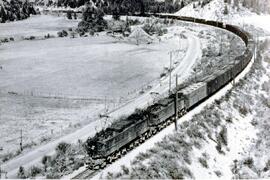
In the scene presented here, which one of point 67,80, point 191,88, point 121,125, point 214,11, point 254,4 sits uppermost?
point 254,4

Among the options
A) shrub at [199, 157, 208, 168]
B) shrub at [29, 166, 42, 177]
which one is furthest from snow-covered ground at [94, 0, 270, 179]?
shrub at [29, 166, 42, 177]

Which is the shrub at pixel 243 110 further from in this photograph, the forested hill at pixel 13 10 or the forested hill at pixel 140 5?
the forested hill at pixel 13 10

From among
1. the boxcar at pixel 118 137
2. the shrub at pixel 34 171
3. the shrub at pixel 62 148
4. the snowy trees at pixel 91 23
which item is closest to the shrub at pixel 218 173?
the boxcar at pixel 118 137

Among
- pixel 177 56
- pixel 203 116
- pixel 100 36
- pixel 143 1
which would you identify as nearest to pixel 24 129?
pixel 203 116

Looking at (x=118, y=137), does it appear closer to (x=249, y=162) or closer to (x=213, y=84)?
(x=249, y=162)

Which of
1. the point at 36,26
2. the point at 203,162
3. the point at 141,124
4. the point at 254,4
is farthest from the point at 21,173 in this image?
the point at 36,26

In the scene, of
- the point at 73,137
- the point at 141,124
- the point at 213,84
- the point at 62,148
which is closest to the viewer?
the point at 141,124
